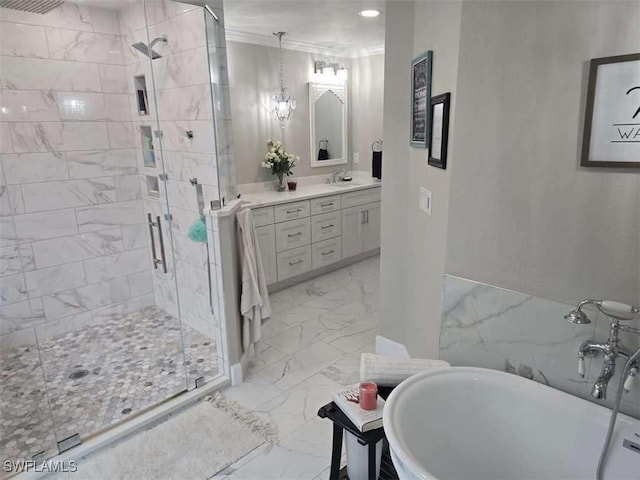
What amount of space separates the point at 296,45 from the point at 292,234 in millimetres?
2015

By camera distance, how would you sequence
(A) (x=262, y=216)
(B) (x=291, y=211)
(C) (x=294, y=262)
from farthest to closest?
(C) (x=294, y=262), (B) (x=291, y=211), (A) (x=262, y=216)

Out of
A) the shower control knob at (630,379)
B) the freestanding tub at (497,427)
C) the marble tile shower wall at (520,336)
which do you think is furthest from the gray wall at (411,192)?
the shower control knob at (630,379)

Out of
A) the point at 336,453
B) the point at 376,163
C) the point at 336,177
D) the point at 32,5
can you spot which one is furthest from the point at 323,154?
the point at 336,453

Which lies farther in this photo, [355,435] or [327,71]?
[327,71]

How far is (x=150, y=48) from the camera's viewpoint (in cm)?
303

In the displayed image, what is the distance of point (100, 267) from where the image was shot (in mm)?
3465

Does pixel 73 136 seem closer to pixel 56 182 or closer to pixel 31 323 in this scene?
pixel 56 182

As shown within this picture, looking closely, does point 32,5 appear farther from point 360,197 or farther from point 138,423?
point 360,197

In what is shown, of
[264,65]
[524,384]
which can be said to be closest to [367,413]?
[524,384]

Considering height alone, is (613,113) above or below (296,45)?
below

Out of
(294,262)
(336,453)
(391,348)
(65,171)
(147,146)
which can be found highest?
(147,146)

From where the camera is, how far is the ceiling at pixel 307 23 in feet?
9.89

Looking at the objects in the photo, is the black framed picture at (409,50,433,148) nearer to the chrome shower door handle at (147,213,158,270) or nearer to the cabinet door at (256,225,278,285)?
the cabinet door at (256,225,278,285)

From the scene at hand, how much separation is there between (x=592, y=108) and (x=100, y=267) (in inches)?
138
